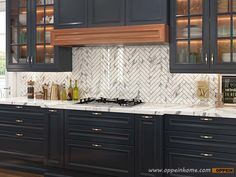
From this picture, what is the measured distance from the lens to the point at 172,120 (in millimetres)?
4070

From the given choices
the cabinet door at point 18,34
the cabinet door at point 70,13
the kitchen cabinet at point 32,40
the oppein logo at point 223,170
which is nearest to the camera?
the oppein logo at point 223,170

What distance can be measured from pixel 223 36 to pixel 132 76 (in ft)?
4.27

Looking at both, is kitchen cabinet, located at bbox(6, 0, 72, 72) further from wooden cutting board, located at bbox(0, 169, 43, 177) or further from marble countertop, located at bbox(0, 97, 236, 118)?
wooden cutting board, located at bbox(0, 169, 43, 177)

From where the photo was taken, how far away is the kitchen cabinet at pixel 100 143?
4.27 meters

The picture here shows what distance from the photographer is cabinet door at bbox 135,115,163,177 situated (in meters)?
4.10

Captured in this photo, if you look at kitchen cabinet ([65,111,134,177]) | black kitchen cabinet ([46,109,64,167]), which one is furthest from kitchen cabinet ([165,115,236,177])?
black kitchen cabinet ([46,109,64,167])

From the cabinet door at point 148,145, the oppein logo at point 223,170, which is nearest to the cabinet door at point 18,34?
the cabinet door at point 148,145

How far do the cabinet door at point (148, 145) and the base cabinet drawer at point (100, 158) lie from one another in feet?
0.35

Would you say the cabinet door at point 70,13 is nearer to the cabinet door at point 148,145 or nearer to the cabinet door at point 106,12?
the cabinet door at point 106,12

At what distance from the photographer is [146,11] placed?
4.43 meters

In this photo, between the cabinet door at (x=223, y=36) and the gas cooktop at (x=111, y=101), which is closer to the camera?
the cabinet door at (x=223, y=36)

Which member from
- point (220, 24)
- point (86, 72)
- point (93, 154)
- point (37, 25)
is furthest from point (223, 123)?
point (37, 25)

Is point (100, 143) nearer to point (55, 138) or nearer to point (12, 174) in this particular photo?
point (55, 138)

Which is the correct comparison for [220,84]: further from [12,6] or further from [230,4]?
[12,6]
